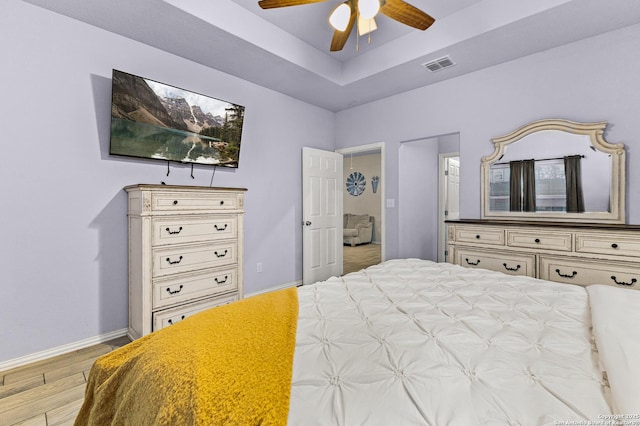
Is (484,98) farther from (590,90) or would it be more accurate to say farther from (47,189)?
(47,189)

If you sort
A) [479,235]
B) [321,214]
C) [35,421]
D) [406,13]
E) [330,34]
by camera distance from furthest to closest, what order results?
1. [321,214]
2. [330,34]
3. [479,235]
4. [406,13]
5. [35,421]

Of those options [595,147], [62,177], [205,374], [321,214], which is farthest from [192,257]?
[595,147]

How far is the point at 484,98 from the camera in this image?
3332 mm

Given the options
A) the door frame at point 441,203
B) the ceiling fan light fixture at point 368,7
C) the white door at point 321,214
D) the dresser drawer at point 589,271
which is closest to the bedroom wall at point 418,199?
the door frame at point 441,203

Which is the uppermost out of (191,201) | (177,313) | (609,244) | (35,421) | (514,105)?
(514,105)

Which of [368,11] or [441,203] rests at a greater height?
[368,11]

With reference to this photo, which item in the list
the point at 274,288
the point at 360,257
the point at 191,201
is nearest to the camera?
the point at 191,201

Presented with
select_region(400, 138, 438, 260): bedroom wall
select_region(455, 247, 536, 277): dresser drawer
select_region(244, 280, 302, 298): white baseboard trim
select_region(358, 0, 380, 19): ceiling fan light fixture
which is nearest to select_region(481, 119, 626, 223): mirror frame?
select_region(455, 247, 536, 277): dresser drawer

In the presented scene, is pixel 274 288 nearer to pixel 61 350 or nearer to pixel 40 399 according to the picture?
pixel 61 350

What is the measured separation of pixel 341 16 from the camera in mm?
2123

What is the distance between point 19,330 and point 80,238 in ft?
2.49

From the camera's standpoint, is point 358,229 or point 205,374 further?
point 358,229

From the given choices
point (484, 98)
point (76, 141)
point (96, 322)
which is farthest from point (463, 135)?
point (96, 322)

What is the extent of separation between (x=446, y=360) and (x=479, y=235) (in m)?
2.45
